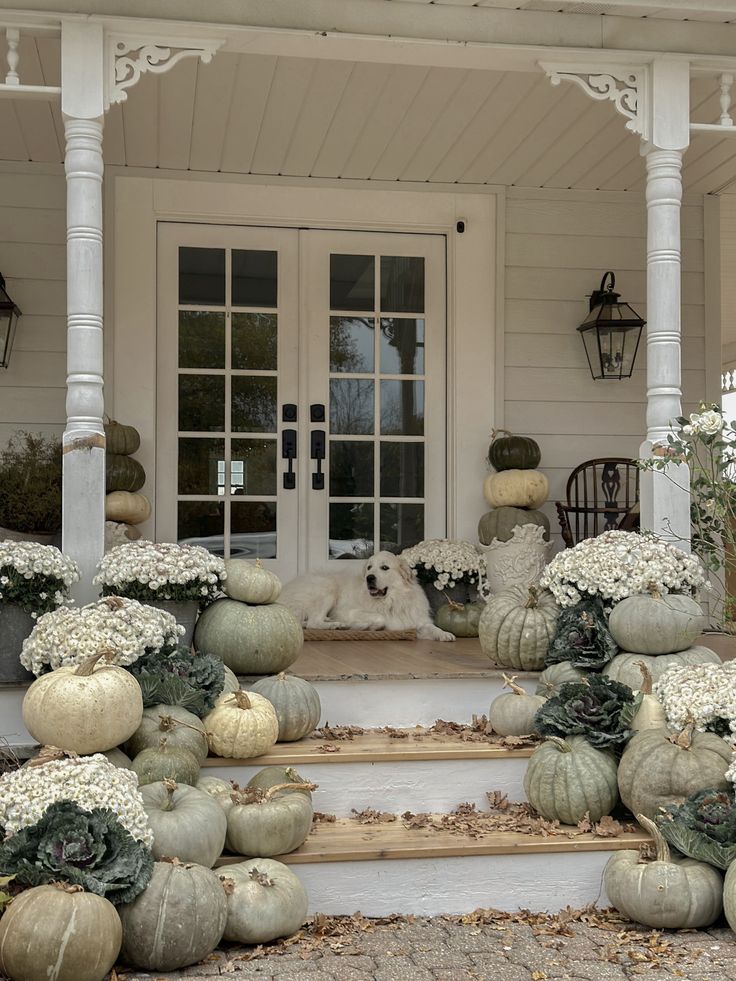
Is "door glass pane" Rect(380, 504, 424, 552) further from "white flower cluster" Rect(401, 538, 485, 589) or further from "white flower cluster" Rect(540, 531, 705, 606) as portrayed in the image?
"white flower cluster" Rect(540, 531, 705, 606)

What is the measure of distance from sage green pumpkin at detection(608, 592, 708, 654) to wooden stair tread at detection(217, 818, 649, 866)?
0.84 metres

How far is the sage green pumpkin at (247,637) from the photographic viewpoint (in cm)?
409

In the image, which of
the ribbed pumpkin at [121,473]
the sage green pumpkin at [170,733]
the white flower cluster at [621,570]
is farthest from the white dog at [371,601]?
the sage green pumpkin at [170,733]

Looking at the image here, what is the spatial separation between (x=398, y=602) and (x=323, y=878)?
8.70 feet

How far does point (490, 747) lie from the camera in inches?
149

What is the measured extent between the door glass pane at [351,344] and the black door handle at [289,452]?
462 mm

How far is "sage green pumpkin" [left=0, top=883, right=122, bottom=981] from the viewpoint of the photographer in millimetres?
2518

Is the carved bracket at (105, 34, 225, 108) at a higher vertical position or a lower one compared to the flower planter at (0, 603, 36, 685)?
higher

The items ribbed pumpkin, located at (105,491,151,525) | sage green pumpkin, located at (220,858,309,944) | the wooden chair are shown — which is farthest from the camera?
the wooden chair

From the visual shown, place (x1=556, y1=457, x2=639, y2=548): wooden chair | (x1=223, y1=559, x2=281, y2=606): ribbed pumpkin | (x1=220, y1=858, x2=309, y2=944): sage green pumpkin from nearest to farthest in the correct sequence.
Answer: (x1=220, y1=858, x2=309, y2=944): sage green pumpkin, (x1=223, y1=559, x2=281, y2=606): ribbed pumpkin, (x1=556, y1=457, x2=639, y2=548): wooden chair

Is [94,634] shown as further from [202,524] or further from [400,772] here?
[202,524]

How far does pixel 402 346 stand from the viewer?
6.42 m

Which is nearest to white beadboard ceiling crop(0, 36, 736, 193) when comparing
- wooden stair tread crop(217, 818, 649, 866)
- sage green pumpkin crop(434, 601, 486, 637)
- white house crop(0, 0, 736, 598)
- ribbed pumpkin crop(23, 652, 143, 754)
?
white house crop(0, 0, 736, 598)

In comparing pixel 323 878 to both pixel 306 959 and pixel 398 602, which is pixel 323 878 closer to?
pixel 306 959
